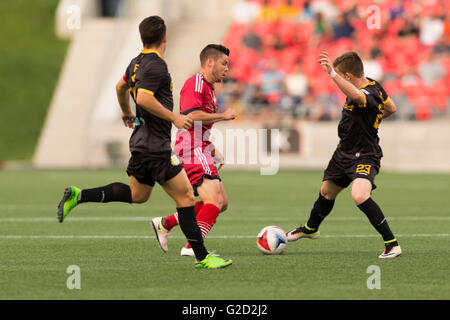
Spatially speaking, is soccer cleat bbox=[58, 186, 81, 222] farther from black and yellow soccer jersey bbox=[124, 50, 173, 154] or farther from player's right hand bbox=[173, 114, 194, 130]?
player's right hand bbox=[173, 114, 194, 130]

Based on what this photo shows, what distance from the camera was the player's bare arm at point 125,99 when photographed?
8250 millimetres

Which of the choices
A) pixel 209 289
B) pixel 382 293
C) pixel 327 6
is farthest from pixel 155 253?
pixel 327 6

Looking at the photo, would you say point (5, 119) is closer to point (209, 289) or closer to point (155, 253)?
point (155, 253)

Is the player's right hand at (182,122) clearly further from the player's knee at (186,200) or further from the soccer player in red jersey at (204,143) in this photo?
the soccer player in red jersey at (204,143)

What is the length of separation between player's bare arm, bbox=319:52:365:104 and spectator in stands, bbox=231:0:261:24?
22008 mm

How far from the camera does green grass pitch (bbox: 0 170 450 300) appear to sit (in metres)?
6.86

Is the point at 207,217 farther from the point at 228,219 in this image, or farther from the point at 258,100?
the point at 258,100

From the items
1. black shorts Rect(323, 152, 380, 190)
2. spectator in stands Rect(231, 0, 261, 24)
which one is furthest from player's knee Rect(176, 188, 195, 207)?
spectator in stands Rect(231, 0, 261, 24)

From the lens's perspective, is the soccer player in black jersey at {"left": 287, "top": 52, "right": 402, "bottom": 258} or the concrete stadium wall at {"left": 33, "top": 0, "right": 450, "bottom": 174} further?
the concrete stadium wall at {"left": 33, "top": 0, "right": 450, "bottom": 174}

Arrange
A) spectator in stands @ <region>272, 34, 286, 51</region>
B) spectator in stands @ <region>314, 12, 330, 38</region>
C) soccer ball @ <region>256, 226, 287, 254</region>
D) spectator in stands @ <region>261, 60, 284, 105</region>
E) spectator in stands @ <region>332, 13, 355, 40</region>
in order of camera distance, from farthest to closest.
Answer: spectator in stands @ <region>272, 34, 286, 51</region> → spectator in stands @ <region>314, 12, 330, 38</region> → spectator in stands @ <region>332, 13, 355, 40</region> → spectator in stands @ <region>261, 60, 284, 105</region> → soccer ball @ <region>256, 226, 287, 254</region>

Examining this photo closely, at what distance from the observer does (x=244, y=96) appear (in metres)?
26.7

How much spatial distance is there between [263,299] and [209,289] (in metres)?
0.55

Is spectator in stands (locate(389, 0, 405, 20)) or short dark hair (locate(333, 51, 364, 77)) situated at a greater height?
spectator in stands (locate(389, 0, 405, 20))

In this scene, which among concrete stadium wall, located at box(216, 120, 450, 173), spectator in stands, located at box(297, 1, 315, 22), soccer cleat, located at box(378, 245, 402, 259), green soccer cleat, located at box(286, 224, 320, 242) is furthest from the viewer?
spectator in stands, located at box(297, 1, 315, 22)
